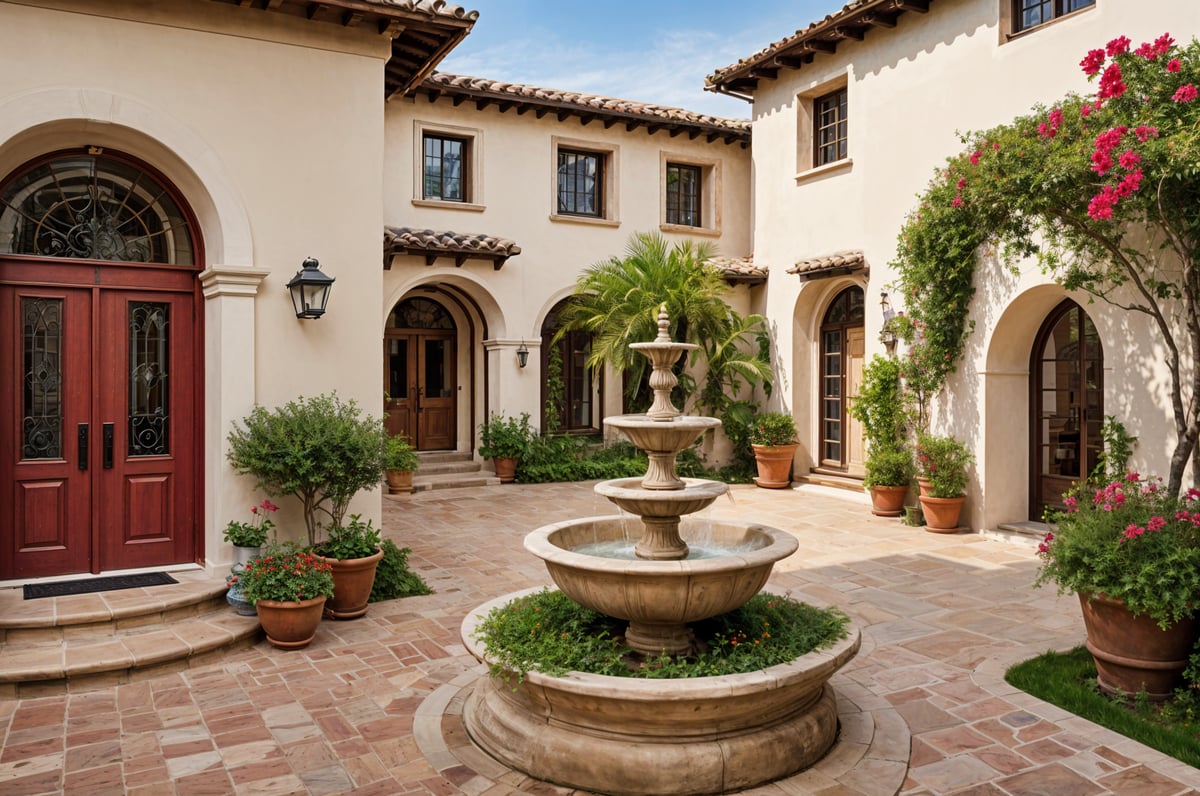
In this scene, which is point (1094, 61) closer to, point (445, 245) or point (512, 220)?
point (445, 245)

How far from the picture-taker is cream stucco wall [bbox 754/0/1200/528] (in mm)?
8758

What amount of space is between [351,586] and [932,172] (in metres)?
8.86

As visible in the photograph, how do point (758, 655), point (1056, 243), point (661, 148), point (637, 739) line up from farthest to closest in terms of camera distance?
point (661, 148) → point (1056, 243) → point (758, 655) → point (637, 739)

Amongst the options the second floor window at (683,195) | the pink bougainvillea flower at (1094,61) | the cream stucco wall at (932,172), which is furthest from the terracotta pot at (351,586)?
the second floor window at (683,195)

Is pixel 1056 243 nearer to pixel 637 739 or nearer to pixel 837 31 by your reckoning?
pixel 837 31

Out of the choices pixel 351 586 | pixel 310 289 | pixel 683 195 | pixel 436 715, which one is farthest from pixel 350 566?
pixel 683 195

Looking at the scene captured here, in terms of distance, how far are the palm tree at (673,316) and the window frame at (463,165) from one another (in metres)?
2.37

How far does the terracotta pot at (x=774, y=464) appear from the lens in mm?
13773

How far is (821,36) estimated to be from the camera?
41.0 feet

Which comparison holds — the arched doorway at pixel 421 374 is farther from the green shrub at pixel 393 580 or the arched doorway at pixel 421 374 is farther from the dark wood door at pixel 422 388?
the green shrub at pixel 393 580

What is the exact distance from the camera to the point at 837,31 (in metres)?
12.3

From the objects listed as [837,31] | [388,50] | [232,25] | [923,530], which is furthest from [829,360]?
[232,25]

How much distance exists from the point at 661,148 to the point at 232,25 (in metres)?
9.99

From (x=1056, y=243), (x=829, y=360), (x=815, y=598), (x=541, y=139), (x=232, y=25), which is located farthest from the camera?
(x=541, y=139)
